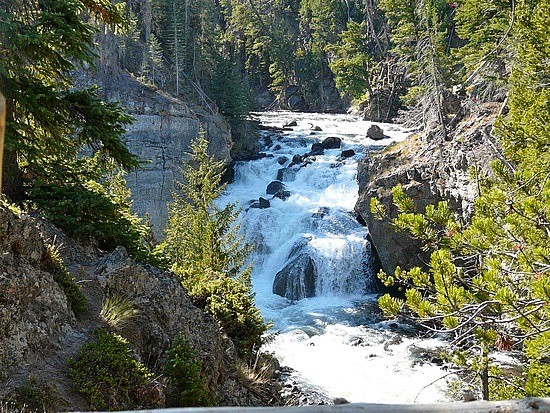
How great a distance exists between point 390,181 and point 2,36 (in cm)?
1583

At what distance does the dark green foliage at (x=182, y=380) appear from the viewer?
6142 millimetres

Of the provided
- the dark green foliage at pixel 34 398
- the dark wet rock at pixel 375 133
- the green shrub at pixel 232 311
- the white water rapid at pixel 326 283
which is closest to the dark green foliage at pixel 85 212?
the green shrub at pixel 232 311

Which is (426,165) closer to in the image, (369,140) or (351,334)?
(351,334)

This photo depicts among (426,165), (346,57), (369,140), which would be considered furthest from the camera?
(346,57)

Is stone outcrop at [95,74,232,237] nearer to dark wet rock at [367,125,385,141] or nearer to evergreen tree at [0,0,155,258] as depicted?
dark wet rock at [367,125,385,141]

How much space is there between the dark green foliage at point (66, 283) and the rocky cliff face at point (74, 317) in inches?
3.4

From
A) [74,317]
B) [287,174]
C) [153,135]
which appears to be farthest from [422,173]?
[74,317]

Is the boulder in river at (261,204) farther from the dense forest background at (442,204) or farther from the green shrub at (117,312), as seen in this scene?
the green shrub at (117,312)

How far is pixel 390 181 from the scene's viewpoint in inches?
776

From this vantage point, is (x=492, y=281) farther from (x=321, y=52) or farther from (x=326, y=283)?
(x=321, y=52)

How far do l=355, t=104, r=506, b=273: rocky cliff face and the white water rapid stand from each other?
76.0 inches

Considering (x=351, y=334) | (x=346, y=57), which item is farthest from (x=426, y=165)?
(x=346, y=57)

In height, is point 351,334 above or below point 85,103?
below

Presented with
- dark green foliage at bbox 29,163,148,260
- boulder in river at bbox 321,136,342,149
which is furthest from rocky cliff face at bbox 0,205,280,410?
boulder in river at bbox 321,136,342,149
